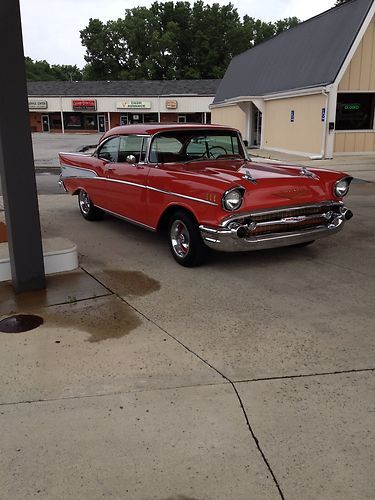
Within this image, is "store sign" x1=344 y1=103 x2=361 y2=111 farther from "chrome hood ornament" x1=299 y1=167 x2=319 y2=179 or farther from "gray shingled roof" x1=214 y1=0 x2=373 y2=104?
"chrome hood ornament" x1=299 y1=167 x2=319 y2=179

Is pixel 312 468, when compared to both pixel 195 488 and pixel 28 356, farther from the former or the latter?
pixel 28 356

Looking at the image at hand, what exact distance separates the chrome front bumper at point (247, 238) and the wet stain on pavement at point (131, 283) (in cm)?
75

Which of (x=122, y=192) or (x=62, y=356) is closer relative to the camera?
(x=62, y=356)

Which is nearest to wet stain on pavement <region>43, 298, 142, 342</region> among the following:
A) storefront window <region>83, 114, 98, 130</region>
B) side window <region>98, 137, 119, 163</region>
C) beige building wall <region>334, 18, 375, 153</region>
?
side window <region>98, 137, 119, 163</region>

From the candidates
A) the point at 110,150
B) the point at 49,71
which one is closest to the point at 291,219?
the point at 110,150

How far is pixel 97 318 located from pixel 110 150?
149 inches

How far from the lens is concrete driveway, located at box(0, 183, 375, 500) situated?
93.3 inches

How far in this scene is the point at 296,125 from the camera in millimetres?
20422

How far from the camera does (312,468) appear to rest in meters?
2.41

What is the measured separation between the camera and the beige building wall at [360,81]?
18031mm

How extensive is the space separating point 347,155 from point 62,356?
1751 centimetres

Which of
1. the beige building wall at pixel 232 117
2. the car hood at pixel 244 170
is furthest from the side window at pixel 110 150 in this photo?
the beige building wall at pixel 232 117

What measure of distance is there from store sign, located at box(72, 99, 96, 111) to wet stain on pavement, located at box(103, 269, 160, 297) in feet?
152

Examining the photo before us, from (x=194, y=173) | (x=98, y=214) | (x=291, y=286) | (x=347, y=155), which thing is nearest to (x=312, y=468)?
(x=291, y=286)
